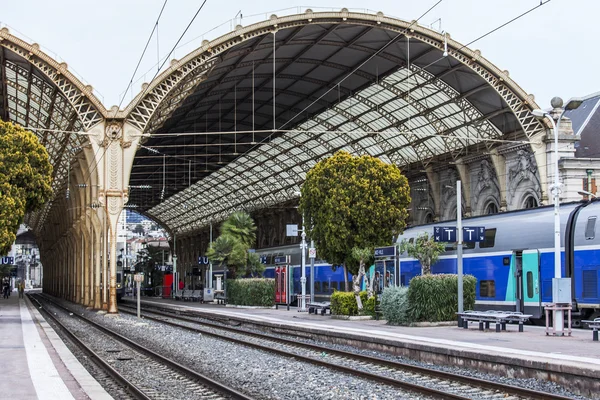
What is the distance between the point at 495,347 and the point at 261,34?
2915 centimetres

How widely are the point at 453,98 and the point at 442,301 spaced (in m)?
28.8

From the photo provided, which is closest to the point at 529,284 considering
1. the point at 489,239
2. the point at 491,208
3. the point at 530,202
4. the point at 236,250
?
the point at 489,239

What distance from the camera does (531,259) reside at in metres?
27.7

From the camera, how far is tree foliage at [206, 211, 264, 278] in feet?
186

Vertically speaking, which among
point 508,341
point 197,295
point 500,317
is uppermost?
point 500,317

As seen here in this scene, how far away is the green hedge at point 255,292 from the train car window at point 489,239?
22769mm

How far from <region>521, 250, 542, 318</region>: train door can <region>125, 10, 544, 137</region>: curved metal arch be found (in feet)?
64.2

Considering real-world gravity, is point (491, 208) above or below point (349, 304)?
above

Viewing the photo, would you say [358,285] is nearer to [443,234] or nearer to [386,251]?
[386,251]

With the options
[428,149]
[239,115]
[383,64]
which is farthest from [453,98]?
[239,115]

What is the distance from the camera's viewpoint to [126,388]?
1559 cm

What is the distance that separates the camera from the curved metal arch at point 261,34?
43.9 metres

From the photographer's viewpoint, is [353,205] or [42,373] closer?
[42,373]

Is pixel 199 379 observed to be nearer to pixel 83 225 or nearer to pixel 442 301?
pixel 442 301
